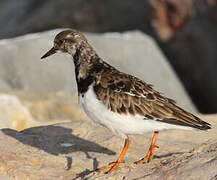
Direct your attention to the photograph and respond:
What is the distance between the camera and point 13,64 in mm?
15742

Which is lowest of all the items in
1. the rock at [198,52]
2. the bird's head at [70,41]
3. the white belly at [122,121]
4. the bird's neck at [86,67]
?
the rock at [198,52]

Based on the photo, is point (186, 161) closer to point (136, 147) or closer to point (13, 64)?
point (136, 147)

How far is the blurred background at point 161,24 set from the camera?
18.1 m

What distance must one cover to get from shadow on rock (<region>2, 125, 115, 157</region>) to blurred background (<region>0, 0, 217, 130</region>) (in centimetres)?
576

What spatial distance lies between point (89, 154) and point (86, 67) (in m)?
1.20

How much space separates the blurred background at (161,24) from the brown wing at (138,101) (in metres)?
7.75

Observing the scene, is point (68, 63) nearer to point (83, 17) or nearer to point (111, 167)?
point (83, 17)

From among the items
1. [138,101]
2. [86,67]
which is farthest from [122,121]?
[86,67]

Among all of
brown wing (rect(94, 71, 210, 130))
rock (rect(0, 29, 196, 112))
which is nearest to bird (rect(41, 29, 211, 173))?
brown wing (rect(94, 71, 210, 130))

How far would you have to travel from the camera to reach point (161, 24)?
19.4 meters

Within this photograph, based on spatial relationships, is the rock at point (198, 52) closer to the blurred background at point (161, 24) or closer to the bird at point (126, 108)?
the blurred background at point (161, 24)

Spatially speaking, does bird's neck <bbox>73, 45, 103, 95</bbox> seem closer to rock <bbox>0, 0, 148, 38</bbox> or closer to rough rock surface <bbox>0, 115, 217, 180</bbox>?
rough rock surface <bbox>0, 115, 217, 180</bbox>

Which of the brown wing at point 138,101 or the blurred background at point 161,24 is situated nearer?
the brown wing at point 138,101

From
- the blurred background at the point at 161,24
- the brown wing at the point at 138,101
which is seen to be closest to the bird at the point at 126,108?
the brown wing at the point at 138,101
